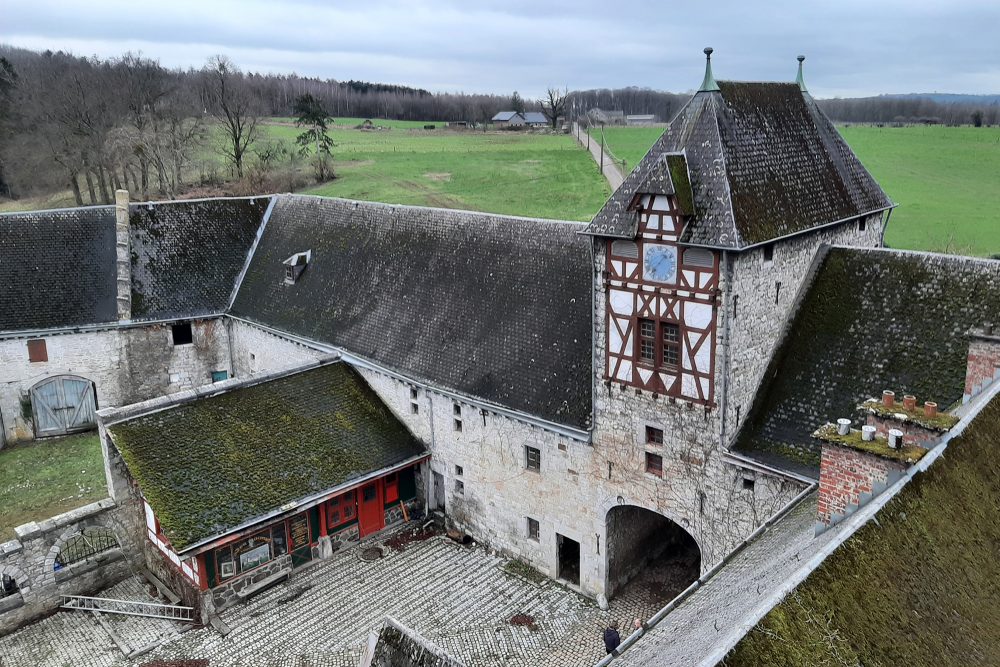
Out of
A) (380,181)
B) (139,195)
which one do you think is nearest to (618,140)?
(380,181)

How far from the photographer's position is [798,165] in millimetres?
17969

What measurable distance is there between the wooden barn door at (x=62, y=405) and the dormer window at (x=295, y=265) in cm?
861

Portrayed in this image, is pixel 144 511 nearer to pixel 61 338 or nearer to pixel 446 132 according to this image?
pixel 61 338

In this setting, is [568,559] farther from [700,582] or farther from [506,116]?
[506,116]

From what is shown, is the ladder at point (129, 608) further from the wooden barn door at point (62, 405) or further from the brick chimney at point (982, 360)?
the brick chimney at point (982, 360)

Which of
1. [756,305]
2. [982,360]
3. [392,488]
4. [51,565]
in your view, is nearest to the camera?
[982,360]

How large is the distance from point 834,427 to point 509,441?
10020 millimetres

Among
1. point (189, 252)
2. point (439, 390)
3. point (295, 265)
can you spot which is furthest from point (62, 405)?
point (439, 390)

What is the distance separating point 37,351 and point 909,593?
96.4 ft

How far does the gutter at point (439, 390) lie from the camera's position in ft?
64.0

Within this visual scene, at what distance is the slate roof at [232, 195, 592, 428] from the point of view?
20766 millimetres

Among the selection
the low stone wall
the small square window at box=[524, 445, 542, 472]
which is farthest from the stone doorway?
the low stone wall

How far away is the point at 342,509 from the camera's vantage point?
72.9 ft

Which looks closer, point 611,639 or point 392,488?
point 611,639
